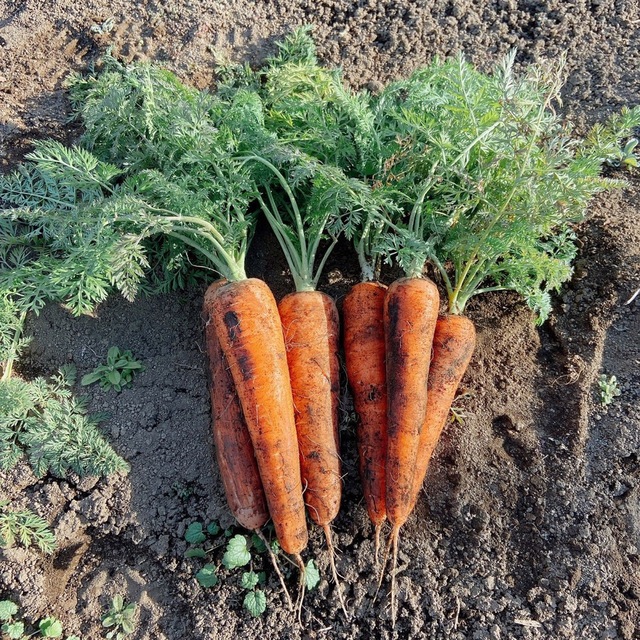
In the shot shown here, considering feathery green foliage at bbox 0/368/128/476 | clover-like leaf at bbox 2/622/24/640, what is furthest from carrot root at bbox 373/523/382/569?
clover-like leaf at bbox 2/622/24/640

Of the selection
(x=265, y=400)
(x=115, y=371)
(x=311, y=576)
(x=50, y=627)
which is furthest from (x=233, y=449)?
(x=50, y=627)

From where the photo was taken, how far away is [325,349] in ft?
10.1

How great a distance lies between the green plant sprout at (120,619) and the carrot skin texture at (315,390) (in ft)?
3.51

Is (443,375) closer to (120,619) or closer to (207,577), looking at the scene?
(207,577)

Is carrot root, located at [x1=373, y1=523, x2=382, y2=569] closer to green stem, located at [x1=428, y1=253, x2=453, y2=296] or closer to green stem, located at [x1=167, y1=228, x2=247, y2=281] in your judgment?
green stem, located at [x1=428, y1=253, x2=453, y2=296]

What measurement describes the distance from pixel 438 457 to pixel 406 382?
0.55 m

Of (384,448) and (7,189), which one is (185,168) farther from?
(384,448)

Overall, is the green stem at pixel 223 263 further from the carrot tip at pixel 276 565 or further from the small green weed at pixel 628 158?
the small green weed at pixel 628 158

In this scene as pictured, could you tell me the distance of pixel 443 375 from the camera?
304 cm

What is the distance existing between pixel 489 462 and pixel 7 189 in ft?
11.1

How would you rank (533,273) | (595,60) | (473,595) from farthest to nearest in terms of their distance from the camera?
(595,60) → (533,273) → (473,595)

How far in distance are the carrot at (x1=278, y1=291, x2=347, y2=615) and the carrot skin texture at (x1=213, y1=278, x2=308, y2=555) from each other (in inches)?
3.7

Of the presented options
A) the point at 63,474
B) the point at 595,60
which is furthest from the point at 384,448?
the point at 595,60

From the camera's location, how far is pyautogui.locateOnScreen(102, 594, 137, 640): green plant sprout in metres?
2.83
